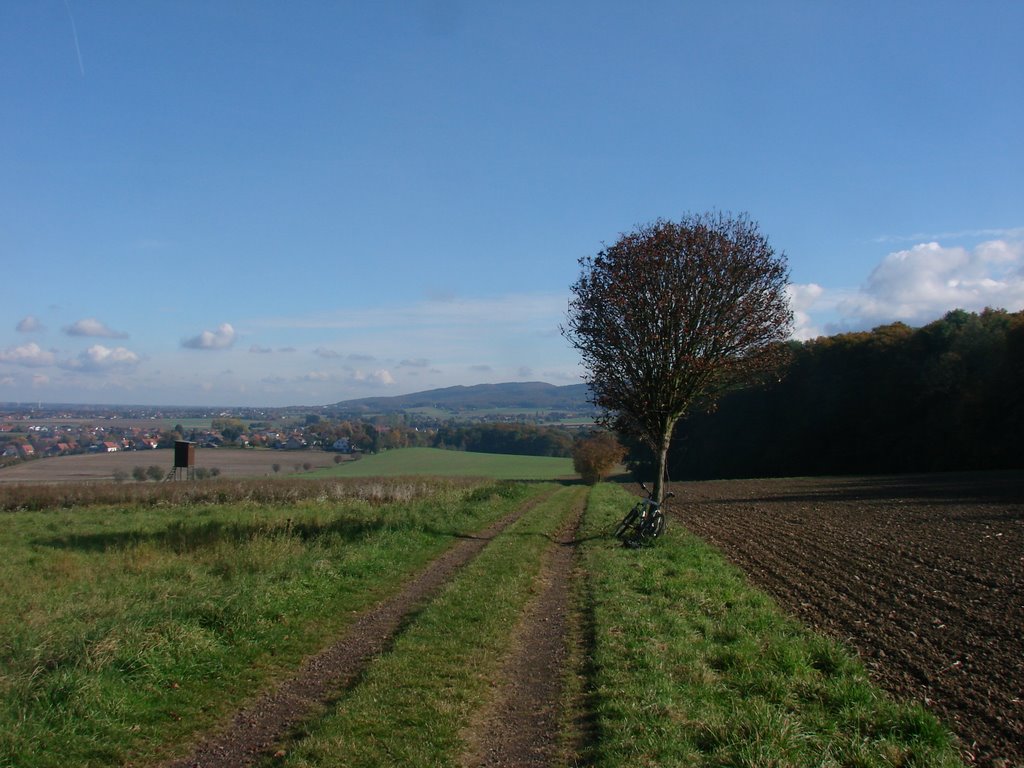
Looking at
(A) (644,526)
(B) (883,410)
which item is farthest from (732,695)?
(B) (883,410)

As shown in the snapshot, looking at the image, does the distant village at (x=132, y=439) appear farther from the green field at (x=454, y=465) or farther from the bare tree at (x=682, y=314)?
the bare tree at (x=682, y=314)

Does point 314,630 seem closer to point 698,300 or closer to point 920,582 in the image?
point 920,582

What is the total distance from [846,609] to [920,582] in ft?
8.85

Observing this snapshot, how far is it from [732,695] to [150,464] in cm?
6105

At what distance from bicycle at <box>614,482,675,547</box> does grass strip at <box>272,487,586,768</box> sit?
5835 millimetres

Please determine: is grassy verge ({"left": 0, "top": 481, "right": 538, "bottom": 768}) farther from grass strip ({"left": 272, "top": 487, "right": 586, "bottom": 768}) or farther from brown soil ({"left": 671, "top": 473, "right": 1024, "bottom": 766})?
brown soil ({"left": 671, "top": 473, "right": 1024, "bottom": 766})

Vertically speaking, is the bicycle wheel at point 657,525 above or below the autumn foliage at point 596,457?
above

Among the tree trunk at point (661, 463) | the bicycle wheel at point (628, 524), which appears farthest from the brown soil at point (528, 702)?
the tree trunk at point (661, 463)

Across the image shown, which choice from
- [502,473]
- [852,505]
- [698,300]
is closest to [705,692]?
[698,300]

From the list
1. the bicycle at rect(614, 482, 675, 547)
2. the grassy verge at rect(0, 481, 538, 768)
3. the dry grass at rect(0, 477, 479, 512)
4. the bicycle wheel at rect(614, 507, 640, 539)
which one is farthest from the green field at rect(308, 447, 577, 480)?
the bicycle at rect(614, 482, 675, 547)

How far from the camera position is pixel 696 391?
1816 cm

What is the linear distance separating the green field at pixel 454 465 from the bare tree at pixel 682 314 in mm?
47285

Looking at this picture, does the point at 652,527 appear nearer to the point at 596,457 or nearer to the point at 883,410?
the point at 883,410

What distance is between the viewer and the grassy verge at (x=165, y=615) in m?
5.95
